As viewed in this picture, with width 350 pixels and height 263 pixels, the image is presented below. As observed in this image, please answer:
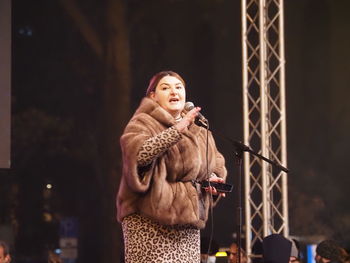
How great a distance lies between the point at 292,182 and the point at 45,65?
328 centimetres

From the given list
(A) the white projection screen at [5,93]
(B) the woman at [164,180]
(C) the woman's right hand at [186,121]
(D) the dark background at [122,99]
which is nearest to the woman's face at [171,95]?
(B) the woman at [164,180]

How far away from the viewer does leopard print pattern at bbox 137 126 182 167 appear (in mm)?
3570

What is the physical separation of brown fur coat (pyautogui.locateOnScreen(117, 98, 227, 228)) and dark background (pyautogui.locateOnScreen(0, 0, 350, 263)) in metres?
4.86

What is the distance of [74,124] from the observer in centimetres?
876

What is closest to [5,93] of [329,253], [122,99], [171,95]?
[171,95]

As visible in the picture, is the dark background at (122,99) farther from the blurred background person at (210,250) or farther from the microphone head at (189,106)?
A: the microphone head at (189,106)

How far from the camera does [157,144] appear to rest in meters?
3.58

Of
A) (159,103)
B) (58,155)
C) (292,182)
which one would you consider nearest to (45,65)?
(58,155)

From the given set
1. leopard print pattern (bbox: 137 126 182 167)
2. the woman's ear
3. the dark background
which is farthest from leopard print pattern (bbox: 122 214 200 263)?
the dark background

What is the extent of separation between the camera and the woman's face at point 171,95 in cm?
388

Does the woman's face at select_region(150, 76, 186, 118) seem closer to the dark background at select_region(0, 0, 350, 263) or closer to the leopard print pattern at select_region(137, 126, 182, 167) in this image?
the leopard print pattern at select_region(137, 126, 182, 167)

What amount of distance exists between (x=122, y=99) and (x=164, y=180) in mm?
5120

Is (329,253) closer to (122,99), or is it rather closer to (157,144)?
(157,144)

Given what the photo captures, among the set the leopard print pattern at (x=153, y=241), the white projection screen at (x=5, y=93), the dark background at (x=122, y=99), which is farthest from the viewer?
the dark background at (x=122, y=99)
